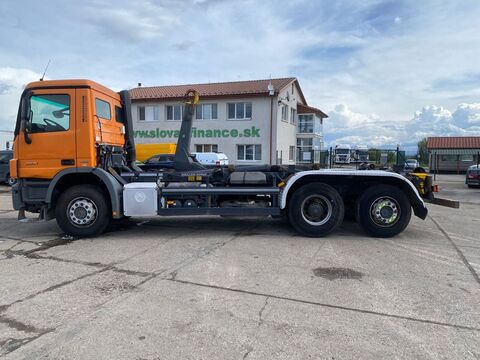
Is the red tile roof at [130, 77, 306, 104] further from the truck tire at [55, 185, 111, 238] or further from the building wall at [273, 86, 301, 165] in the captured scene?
the truck tire at [55, 185, 111, 238]

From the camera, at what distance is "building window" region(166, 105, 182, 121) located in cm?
3169

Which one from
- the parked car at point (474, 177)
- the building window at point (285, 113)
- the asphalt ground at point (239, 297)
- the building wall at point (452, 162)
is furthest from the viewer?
the building wall at point (452, 162)

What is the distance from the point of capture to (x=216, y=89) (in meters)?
31.6

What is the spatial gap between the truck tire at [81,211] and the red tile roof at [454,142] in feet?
141

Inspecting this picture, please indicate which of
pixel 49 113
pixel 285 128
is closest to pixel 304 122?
pixel 285 128

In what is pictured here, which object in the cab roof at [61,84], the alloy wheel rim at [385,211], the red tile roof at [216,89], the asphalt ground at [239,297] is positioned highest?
the red tile roof at [216,89]

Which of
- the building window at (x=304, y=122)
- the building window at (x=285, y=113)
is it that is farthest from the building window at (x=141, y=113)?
the building window at (x=304, y=122)

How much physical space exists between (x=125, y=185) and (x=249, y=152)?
917 inches

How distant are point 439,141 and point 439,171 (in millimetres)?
4890

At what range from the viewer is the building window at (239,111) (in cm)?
3033

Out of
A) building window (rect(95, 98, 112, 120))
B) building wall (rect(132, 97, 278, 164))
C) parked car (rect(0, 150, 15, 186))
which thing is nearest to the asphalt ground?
building window (rect(95, 98, 112, 120))

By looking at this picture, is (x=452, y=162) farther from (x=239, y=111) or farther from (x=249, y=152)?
(x=239, y=111)

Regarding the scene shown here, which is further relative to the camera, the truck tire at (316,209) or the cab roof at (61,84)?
the truck tire at (316,209)

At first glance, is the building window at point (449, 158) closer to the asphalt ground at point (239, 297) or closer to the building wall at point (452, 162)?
the building wall at point (452, 162)
